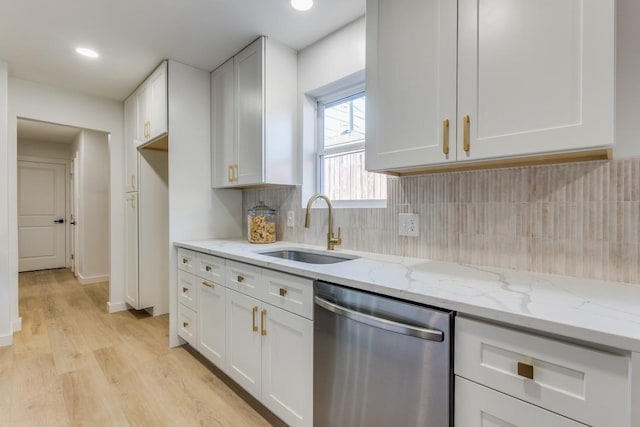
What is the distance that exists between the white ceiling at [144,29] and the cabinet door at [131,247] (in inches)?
48.9

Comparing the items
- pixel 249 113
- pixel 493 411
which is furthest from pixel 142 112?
pixel 493 411

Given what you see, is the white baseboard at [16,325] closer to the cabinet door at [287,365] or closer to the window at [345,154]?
the cabinet door at [287,365]

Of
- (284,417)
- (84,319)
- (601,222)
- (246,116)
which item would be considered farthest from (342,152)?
(84,319)

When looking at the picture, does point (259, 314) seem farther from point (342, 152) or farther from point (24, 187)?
point (24, 187)

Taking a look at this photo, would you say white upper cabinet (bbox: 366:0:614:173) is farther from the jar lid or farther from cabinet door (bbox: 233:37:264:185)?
the jar lid

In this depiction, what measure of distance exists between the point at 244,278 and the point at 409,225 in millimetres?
963

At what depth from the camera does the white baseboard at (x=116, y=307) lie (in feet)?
11.3

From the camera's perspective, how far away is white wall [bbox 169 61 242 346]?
2.53 metres

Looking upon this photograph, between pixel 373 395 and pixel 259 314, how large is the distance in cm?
75

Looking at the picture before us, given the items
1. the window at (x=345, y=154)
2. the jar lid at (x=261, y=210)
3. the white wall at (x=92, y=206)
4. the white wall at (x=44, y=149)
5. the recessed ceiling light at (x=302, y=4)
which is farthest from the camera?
the white wall at (x=44, y=149)

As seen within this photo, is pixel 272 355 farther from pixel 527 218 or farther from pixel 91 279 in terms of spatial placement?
pixel 91 279

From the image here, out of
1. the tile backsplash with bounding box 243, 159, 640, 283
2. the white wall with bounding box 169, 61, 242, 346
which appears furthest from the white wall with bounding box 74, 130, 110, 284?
the tile backsplash with bounding box 243, 159, 640, 283

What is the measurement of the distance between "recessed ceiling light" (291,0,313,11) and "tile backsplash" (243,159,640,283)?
110cm

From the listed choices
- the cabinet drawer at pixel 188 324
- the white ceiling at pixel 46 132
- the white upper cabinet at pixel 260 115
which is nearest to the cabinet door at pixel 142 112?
the white upper cabinet at pixel 260 115
